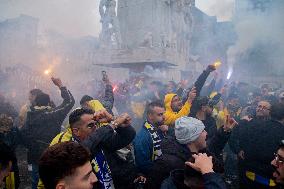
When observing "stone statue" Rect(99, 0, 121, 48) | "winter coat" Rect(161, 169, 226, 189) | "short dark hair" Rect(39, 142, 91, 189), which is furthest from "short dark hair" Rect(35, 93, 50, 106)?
"stone statue" Rect(99, 0, 121, 48)

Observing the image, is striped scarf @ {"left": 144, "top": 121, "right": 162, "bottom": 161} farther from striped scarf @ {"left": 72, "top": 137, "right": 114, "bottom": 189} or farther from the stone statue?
the stone statue

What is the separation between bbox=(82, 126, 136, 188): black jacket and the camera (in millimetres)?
3031

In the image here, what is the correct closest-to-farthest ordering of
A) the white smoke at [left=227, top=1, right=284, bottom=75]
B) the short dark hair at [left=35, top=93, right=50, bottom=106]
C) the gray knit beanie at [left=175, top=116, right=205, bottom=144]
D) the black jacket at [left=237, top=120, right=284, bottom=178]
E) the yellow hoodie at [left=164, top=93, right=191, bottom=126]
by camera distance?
the gray knit beanie at [left=175, top=116, right=205, bottom=144] < the black jacket at [left=237, top=120, right=284, bottom=178] < the short dark hair at [left=35, top=93, right=50, bottom=106] < the yellow hoodie at [left=164, top=93, right=191, bottom=126] < the white smoke at [left=227, top=1, right=284, bottom=75]

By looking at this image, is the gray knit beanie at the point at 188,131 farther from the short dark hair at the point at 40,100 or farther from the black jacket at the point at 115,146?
the short dark hair at the point at 40,100

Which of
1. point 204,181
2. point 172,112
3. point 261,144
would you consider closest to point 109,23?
point 172,112

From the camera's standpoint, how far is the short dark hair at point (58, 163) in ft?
6.26

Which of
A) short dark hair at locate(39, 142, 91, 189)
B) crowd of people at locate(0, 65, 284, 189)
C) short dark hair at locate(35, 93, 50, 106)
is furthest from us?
short dark hair at locate(35, 93, 50, 106)

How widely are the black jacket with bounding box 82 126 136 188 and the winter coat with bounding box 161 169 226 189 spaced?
784mm

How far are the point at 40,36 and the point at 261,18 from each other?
67.6 ft

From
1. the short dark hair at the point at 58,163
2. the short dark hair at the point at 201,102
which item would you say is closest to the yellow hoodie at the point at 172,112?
the short dark hair at the point at 201,102

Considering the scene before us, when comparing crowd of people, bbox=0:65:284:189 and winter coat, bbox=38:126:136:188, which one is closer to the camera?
crowd of people, bbox=0:65:284:189

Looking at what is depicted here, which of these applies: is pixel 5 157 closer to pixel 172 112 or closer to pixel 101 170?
pixel 101 170

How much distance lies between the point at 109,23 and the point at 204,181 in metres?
14.2

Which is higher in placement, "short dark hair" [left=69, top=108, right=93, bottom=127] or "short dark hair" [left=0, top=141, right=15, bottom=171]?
"short dark hair" [left=69, top=108, right=93, bottom=127]
